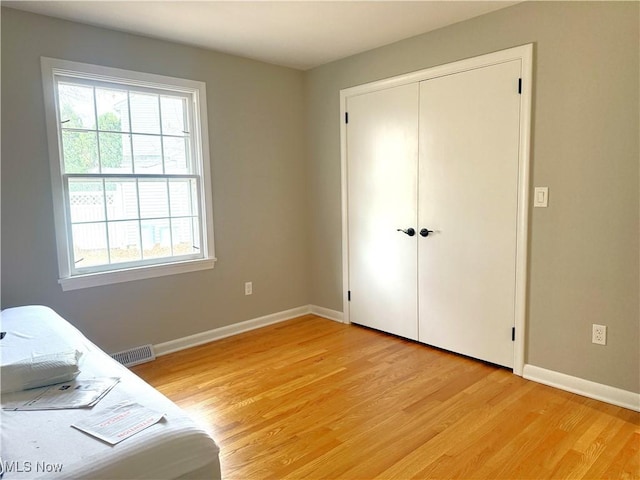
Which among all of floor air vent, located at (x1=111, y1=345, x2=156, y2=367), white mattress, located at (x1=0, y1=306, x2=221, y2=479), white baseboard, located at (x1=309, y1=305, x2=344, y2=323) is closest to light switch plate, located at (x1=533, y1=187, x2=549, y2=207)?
white baseboard, located at (x1=309, y1=305, x2=344, y2=323)

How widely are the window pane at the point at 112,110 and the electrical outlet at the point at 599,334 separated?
327 cm

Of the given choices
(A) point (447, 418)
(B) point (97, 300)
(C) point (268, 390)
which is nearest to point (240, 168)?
(B) point (97, 300)

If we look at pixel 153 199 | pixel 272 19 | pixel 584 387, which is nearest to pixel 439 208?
pixel 584 387

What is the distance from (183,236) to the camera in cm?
349

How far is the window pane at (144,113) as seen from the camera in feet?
10.4

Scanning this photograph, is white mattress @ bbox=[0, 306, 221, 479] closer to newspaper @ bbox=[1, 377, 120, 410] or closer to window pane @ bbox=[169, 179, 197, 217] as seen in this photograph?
newspaper @ bbox=[1, 377, 120, 410]

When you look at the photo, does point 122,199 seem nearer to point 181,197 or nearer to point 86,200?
point 86,200

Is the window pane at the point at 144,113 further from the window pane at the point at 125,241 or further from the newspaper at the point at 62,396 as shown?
the newspaper at the point at 62,396

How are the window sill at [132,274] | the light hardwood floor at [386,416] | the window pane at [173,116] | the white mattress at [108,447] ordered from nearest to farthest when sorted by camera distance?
1. the white mattress at [108,447]
2. the light hardwood floor at [386,416]
3. the window sill at [132,274]
4. the window pane at [173,116]

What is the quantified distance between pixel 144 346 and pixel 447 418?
218 cm

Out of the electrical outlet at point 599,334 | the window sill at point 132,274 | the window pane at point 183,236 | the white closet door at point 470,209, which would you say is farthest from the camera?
the window pane at point 183,236

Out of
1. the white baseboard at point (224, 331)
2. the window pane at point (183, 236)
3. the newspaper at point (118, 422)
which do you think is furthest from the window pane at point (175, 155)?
the newspaper at point (118, 422)

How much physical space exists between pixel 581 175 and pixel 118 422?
101 inches

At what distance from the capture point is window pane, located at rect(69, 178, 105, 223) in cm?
294
